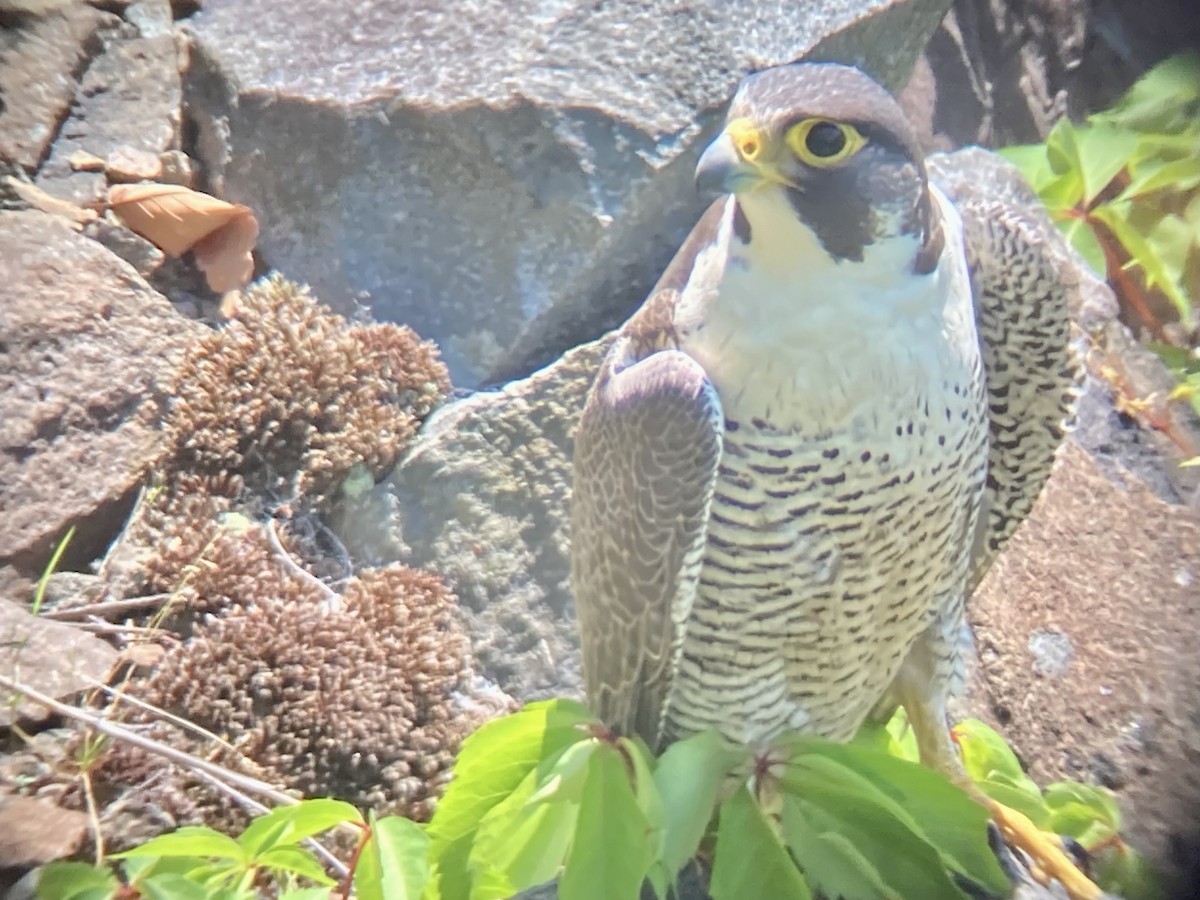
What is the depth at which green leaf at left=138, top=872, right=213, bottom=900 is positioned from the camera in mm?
1081

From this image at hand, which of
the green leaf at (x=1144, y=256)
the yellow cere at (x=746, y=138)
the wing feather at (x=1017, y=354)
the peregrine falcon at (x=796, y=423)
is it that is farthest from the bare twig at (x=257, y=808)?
the green leaf at (x=1144, y=256)

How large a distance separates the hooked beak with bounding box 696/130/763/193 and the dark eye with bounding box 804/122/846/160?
65 millimetres

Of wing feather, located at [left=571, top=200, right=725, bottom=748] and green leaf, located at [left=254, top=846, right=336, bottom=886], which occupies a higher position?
wing feather, located at [left=571, top=200, right=725, bottom=748]

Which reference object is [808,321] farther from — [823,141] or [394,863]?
[394,863]

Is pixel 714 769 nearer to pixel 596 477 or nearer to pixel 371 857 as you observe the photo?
pixel 371 857

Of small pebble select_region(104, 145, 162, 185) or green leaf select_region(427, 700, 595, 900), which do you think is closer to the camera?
green leaf select_region(427, 700, 595, 900)

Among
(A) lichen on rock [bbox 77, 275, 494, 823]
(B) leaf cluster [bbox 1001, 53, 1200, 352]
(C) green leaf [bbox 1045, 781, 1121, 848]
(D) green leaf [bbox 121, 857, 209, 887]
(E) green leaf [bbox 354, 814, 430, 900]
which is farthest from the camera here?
(B) leaf cluster [bbox 1001, 53, 1200, 352]

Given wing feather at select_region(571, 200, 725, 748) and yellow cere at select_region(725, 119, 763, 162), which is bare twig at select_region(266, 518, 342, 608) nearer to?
wing feather at select_region(571, 200, 725, 748)

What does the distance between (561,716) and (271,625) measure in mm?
1038

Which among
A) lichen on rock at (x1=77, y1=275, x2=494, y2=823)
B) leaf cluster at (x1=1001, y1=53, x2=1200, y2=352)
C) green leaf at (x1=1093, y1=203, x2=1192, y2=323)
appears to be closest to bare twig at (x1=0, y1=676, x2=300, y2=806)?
lichen on rock at (x1=77, y1=275, x2=494, y2=823)

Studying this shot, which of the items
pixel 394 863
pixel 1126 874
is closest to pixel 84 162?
pixel 394 863

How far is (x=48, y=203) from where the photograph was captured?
2.34m

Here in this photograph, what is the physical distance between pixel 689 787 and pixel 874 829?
0.60ft

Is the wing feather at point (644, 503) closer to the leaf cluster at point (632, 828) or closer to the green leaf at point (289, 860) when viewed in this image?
the leaf cluster at point (632, 828)
